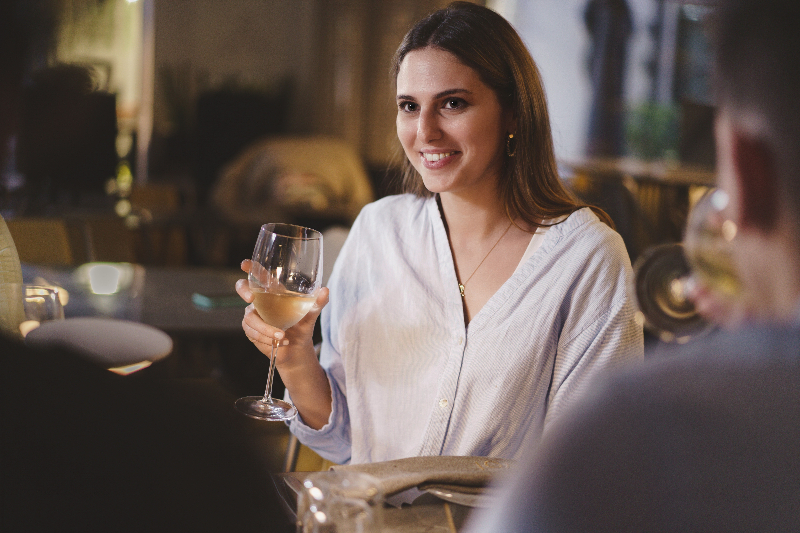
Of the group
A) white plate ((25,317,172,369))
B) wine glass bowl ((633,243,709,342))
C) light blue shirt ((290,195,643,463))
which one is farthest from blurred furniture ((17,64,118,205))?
wine glass bowl ((633,243,709,342))

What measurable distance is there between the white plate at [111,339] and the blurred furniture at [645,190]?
266 centimetres

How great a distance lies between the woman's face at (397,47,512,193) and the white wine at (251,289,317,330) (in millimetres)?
375

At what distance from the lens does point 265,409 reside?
1.09 metres

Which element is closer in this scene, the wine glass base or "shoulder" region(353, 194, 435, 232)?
the wine glass base

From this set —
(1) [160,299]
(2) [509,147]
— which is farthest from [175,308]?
(2) [509,147]

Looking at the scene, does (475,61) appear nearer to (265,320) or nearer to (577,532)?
(265,320)

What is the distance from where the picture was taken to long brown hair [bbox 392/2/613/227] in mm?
1327

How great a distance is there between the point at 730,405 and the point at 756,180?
0.13 m

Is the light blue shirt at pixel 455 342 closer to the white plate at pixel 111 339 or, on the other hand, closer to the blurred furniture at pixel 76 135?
the white plate at pixel 111 339

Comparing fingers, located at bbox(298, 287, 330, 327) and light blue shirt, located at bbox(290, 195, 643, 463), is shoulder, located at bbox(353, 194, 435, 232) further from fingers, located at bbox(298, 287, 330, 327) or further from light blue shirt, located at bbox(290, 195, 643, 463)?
fingers, located at bbox(298, 287, 330, 327)

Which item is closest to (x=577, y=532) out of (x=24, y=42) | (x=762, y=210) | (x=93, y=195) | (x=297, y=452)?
(x=762, y=210)

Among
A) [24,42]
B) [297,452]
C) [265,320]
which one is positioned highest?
[24,42]

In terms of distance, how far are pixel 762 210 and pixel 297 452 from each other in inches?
48.1

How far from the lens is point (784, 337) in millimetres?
436
